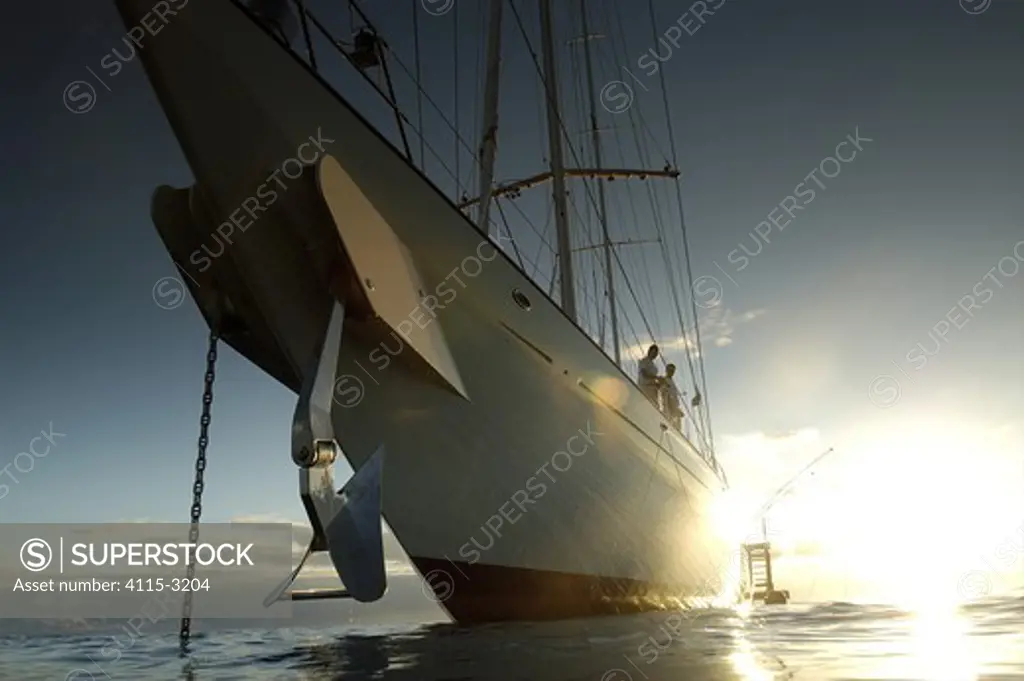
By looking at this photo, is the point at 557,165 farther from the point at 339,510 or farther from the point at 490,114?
the point at 339,510

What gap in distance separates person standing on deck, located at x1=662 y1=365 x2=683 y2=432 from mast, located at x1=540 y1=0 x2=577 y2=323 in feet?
11.2

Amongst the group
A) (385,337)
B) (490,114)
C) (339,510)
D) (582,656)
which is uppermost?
(490,114)

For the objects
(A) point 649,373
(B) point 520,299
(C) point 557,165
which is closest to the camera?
(B) point 520,299

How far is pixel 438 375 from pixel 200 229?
3.05m

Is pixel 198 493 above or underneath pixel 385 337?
underneath

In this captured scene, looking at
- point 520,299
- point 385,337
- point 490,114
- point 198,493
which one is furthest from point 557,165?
point 198,493

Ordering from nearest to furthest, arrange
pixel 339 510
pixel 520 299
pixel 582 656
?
pixel 582 656, pixel 339 510, pixel 520 299

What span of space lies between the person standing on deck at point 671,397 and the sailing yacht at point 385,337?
5087mm

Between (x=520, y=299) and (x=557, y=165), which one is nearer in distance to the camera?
(x=520, y=299)

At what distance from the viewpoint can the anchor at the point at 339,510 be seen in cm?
537

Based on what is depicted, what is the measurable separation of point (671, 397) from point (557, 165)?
5456mm

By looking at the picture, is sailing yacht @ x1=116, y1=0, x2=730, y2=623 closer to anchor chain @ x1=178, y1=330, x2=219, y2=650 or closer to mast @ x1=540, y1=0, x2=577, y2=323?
anchor chain @ x1=178, y1=330, x2=219, y2=650

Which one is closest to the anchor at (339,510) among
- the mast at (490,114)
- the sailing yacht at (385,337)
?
the sailing yacht at (385,337)

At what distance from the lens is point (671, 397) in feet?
51.2
